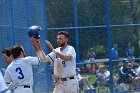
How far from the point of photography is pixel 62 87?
1229 centimetres

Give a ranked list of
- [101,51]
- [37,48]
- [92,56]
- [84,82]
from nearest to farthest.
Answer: [37,48] → [84,82] → [92,56] → [101,51]

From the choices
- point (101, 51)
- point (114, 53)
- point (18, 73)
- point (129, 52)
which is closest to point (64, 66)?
point (18, 73)

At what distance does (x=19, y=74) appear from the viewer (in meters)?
10.1

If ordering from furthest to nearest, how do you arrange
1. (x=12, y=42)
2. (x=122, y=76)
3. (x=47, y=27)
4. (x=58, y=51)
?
(x=122, y=76) < (x=47, y=27) < (x=12, y=42) < (x=58, y=51)

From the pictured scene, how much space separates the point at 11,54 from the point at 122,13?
28.6 ft

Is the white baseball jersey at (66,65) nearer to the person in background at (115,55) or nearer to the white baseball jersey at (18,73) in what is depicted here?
the white baseball jersey at (18,73)

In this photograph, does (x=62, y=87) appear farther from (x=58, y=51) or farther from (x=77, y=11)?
(x=77, y=11)

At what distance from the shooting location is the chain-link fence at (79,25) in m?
15.5

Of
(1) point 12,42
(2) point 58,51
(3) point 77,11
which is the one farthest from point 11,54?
(3) point 77,11

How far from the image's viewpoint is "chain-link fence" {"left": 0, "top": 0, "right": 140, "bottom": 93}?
1548cm

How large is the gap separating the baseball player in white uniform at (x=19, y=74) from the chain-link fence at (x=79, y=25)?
5020 mm

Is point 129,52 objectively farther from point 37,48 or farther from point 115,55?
point 37,48

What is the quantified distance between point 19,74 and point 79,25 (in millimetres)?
7455

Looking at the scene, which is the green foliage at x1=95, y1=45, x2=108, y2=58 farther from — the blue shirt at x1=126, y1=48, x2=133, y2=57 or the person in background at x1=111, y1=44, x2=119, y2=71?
the blue shirt at x1=126, y1=48, x2=133, y2=57
